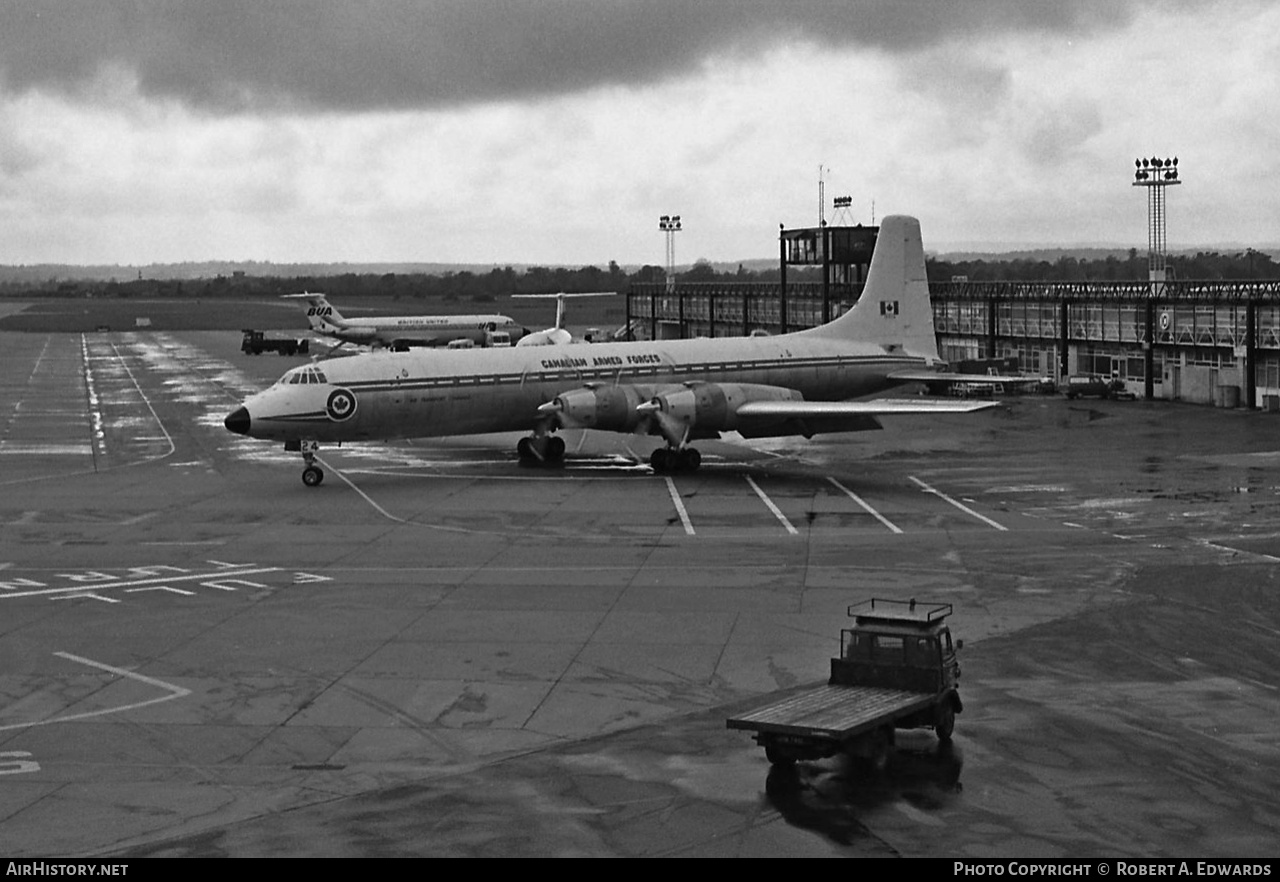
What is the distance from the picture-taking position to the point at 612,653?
2695 cm

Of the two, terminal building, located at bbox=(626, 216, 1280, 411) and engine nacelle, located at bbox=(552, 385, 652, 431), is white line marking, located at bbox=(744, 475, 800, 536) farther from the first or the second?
terminal building, located at bbox=(626, 216, 1280, 411)

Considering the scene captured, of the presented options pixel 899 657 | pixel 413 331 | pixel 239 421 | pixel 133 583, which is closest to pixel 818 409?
pixel 239 421

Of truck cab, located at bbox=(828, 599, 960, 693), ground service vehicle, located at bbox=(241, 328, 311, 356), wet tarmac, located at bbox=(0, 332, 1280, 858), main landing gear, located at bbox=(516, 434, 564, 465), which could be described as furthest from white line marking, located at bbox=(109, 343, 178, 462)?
truck cab, located at bbox=(828, 599, 960, 693)

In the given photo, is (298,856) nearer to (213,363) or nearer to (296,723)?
(296,723)

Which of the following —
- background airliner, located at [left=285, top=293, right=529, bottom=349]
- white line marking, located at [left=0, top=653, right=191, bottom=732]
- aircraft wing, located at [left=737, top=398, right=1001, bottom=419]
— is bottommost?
white line marking, located at [left=0, top=653, right=191, bottom=732]

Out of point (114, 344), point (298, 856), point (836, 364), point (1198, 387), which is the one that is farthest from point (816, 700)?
point (114, 344)

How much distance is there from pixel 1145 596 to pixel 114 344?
148 m

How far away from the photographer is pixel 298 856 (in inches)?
666

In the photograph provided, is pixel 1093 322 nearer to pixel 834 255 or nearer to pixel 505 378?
pixel 834 255

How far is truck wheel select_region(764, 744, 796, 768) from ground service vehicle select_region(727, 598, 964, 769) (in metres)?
0.01

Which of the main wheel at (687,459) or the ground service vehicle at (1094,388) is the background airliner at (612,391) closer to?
the main wheel at (687,459)

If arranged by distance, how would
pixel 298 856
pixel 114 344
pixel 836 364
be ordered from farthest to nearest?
1. pixel 114 344
2. pixel 836 364
3. pixel 298 856

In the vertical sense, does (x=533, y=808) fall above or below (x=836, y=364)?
below

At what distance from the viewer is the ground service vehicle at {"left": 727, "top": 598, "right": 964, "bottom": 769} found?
19.2m
